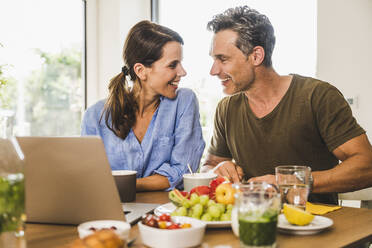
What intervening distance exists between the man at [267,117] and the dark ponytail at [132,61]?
279mm

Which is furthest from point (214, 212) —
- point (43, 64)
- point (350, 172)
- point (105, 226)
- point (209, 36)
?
point (43, 64)

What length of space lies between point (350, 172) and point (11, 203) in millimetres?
1273

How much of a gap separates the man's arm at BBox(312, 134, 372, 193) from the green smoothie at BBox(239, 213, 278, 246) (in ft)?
2.45

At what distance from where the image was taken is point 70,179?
106cm

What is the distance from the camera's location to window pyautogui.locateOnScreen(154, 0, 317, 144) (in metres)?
2.97

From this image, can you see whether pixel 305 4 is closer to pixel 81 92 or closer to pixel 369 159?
pixel 369 159

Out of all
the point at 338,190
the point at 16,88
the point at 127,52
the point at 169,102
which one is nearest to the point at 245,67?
the point at 169,102

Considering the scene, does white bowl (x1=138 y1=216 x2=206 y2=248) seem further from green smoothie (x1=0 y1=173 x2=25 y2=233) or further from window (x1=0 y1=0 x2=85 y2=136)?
window (x1=0 y1=0 x2=85 y2=136)

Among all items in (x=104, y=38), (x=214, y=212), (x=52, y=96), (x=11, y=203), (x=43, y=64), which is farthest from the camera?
(x=104, y=38)

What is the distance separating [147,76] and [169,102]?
18cm

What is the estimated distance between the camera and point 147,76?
6.97 ft

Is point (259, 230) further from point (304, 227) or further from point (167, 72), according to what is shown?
point (167, 72)

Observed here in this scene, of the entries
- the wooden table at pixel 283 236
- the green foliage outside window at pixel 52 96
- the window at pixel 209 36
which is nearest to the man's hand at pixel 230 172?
the wooden table at pixel 283 236

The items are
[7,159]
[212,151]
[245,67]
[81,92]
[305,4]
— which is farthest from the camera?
[81,92]
